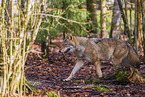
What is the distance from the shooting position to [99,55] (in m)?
9.48

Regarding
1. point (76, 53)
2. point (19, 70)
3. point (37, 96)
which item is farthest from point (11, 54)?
point (76, 53)

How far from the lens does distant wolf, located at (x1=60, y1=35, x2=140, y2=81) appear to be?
30.6 feet

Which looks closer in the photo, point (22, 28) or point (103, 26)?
point (22, 28)

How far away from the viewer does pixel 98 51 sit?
9.49 metres

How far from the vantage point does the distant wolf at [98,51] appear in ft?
30.6

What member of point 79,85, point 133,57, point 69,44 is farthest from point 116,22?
point 79,85

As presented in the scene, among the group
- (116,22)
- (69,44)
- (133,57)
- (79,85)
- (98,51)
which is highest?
(116,22)

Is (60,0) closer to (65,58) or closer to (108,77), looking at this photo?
(65,58)

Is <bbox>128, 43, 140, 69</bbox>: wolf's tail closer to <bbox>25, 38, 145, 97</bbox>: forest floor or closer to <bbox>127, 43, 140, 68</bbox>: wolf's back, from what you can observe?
<bbox>127, 43, 140, 68</bbox>: wolf's back

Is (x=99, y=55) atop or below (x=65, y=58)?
atop

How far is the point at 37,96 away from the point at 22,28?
247 cm

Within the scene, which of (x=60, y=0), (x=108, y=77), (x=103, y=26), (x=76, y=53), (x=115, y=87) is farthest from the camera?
(x=103, y=26)

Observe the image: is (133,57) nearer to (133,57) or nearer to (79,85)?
(133,57)

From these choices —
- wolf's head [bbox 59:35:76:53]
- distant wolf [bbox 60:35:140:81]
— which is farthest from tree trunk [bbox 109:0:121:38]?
wolf's head [bbox 59:35:76:53]
